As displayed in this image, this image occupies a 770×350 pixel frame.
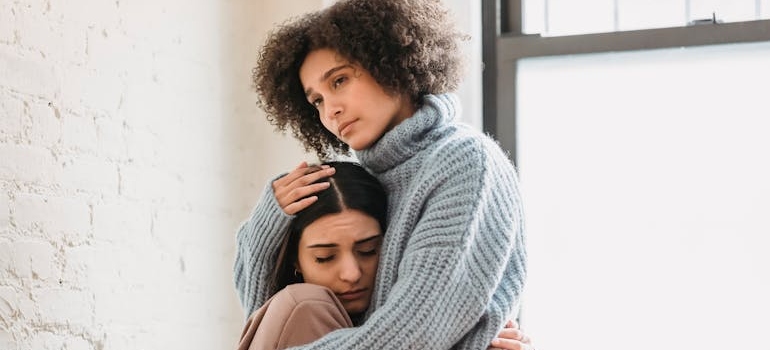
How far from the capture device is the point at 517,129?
8.00ft

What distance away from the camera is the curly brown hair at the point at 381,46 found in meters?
1.77

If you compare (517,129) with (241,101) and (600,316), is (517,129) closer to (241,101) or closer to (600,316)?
(600,316)

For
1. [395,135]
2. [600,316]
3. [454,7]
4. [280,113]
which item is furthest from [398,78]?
[600,316]

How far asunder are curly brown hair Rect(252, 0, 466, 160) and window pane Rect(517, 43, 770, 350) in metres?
0.60

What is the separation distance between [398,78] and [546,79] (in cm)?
75

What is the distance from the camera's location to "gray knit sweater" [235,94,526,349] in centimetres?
156

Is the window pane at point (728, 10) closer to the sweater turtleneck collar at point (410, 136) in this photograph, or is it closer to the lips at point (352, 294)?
the sweater turtleneck collar at point (410, 136)

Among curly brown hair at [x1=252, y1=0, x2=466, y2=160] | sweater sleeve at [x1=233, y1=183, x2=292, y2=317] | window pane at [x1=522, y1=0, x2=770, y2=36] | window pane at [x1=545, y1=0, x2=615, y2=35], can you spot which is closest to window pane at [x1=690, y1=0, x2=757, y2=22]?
window pane at [x1=522, y1=0, x2=770, y2=36]

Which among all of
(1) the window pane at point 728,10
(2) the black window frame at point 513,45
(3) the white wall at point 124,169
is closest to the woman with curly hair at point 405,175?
(3) the white wall at point 124,169

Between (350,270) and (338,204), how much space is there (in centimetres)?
10

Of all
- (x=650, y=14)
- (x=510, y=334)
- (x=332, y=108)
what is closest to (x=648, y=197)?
(x=650, y=14)

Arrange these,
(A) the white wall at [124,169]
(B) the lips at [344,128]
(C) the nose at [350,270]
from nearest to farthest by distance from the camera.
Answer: (C) the nose at [350,270], (B) the lips at [344,128], (A) the white wall at [124,169]

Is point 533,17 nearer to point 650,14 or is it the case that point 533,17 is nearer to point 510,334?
point 650,14

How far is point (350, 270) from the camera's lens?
1.66 m
